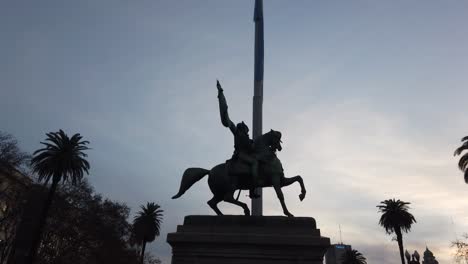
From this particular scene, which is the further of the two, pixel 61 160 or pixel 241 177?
pixel 61 160

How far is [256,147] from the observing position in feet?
32.5

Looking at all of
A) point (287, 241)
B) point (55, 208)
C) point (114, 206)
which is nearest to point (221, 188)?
point (287, 241)

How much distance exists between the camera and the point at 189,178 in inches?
390

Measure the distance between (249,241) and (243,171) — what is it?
6.18 feet

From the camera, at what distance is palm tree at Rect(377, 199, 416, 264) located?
131 ft

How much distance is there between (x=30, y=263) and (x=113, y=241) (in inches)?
371

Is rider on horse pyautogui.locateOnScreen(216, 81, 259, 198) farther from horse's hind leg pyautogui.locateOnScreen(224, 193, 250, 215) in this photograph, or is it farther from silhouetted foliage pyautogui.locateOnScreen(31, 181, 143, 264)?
silhouetted foliage pyautogui.locateOnScreen(31, 181, 143, 264)

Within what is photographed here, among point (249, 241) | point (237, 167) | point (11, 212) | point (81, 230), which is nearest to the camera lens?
point (249, 241)

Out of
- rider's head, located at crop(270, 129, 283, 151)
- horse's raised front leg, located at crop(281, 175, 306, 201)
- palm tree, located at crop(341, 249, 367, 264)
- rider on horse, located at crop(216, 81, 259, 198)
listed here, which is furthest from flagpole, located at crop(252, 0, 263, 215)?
palm tree, located at crop(341, 249, 367, 264)

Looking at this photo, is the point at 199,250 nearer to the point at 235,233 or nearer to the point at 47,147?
the point at 235,233

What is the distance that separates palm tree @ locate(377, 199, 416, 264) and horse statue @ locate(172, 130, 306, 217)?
34.8 m

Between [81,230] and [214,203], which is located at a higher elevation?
[81,230]

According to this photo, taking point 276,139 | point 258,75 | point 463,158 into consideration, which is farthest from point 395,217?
point 276,139

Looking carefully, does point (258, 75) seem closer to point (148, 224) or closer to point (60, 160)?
point (60, 160)
